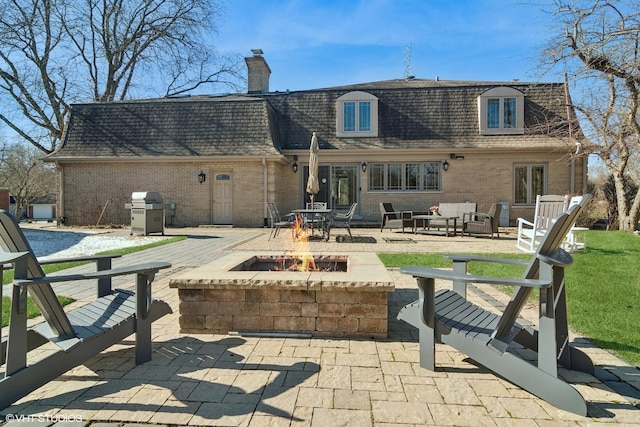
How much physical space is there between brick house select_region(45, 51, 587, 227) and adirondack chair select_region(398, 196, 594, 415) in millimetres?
12372

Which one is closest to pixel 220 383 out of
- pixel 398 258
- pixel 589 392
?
pixel 589 392

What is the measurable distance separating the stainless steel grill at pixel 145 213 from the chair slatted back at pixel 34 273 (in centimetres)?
1028

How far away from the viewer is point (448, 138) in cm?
1524

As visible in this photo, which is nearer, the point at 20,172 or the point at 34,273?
the point at 34,273

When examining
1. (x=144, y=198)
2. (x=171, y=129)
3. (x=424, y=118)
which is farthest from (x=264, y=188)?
(x=424, y=118)

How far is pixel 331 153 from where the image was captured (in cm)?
1534

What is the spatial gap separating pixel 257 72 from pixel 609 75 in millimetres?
14218

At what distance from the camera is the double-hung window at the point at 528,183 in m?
15.0

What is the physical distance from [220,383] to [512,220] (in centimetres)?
1522

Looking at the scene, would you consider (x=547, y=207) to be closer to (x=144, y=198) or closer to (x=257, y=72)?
(x=144, y=198)

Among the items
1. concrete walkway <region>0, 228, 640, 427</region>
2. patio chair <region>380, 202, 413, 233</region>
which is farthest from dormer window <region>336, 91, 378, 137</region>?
concrete walkway <region>0, 228, 640, 427</region>

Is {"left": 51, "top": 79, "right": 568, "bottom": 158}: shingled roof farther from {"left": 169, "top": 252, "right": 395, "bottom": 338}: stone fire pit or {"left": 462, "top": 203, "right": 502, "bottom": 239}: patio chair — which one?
{"left": 169, "top": 252, "right": 395, "bottom": 338}: stone fire pit

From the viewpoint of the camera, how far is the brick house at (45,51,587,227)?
585 inches

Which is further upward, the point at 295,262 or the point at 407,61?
the point at 407,61
